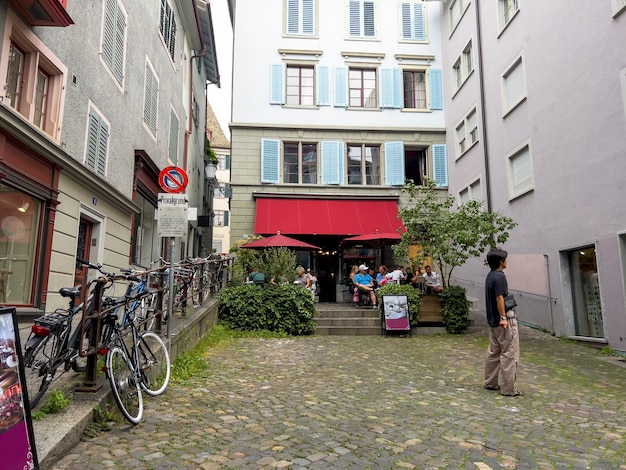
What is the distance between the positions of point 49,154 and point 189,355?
3716 mm

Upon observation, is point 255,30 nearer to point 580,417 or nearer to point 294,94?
point 294,94

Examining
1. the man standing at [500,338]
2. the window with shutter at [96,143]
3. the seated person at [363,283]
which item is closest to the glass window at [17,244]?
A: the window with shutter at [96,143]

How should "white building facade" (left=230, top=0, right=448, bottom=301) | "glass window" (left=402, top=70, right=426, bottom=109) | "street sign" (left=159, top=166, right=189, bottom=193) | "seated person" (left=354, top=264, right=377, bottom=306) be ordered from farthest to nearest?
"glass window" (left=402, top=70, right=426, bottom=109) → "white building facade" (left=230, top=0, right=448, bottom=301) → "seated person" (left=354, top=264, right=377, bottom=306) → "street sign" (left=159, top=166, right=189, bottom=193)

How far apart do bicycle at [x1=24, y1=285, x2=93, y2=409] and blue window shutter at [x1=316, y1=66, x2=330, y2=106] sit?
55.6 ft

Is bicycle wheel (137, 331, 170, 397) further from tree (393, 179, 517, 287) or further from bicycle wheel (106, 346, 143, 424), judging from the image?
tree (393, 179, 517, 287)

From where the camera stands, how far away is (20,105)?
6.91 metres

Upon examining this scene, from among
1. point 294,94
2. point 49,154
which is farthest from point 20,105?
point 294,94

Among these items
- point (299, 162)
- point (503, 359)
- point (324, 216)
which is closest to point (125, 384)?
point (503, 359)

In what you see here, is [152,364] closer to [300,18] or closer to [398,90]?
[398,90]

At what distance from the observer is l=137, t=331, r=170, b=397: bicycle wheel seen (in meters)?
5.09

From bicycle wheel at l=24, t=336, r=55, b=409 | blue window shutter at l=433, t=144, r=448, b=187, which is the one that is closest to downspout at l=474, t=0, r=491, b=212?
blue window shutter at l=433, t=144, r=448, b=187

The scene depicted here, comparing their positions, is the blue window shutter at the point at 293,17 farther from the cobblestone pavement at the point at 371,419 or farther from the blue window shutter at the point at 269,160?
the cobblestone pavement at the point at 371,419

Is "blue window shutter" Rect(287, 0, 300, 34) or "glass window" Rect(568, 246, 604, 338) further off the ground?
"blue window shutter" Rect(287, 0, 300, 34)

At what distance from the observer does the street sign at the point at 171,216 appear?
687 cm
